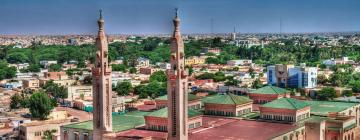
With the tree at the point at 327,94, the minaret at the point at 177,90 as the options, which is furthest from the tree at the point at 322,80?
the minaret at the point at 177,90

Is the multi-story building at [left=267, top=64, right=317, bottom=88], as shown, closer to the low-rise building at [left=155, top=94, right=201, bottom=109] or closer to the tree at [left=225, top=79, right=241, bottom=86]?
the tree at [left=225, top=79, right=241, bottom=86]

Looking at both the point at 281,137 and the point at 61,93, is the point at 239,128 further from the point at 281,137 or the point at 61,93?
the point at 61,93

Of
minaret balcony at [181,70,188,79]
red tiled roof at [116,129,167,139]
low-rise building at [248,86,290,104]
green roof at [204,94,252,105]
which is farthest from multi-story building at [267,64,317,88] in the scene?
minaret balcony at [181,70,188,79]

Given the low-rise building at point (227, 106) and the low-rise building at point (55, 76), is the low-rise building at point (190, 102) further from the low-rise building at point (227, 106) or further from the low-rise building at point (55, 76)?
the low-rise building at point (55, 76)

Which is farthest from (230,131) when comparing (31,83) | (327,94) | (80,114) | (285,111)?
(31,83)

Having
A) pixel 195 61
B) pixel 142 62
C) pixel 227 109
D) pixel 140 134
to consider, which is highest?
pixel 195 61

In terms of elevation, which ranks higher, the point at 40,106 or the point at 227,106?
the point at 227,106

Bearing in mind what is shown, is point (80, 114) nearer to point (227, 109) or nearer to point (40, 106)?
point (40, 106)
